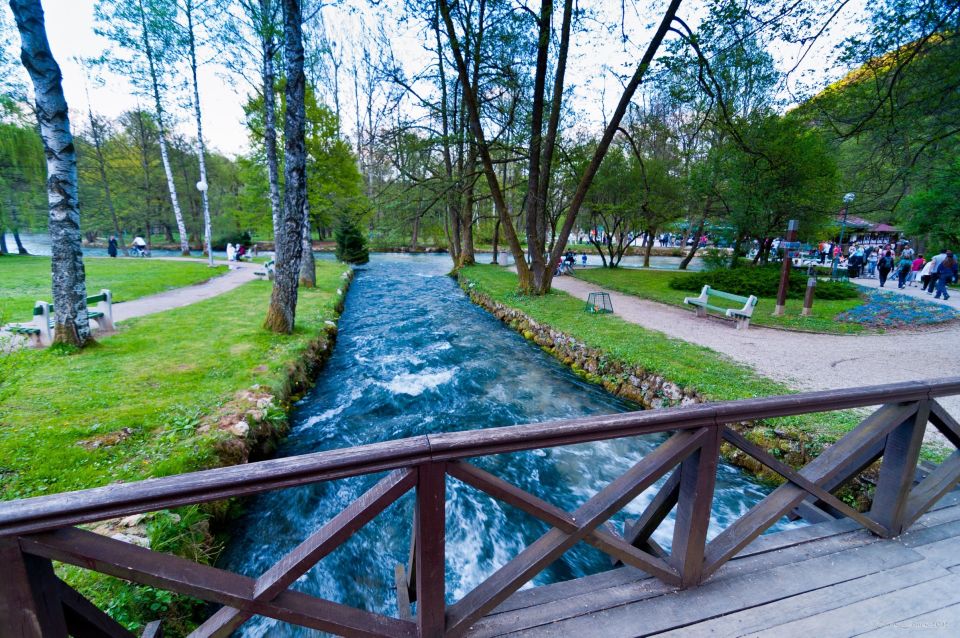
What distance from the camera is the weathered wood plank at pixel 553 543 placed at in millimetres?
1591

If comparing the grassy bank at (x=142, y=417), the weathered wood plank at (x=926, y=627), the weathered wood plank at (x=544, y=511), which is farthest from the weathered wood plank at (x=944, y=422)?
the grassy bank at (x=142, y=417)

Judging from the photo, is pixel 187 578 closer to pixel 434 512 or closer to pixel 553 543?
pixel 434 512

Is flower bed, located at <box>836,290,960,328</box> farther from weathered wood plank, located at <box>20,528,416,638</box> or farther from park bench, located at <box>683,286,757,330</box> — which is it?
weathered wood plank, located at <box>20,528,416,638</box>

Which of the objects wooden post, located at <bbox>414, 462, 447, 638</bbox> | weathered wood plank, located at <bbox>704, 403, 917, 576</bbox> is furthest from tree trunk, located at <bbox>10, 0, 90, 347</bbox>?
weathered wood plank, located at <bbox>704, 403, 917, 576</bbox>

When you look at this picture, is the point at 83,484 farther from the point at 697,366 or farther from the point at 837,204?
the point at 837,204

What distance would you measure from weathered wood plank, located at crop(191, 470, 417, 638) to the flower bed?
12.6m

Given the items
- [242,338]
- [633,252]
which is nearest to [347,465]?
[242,338]

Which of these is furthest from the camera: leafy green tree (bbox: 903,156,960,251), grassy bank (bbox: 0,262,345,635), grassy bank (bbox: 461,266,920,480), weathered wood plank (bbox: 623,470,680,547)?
leafy green tree (bbox: 903,156,960,251)

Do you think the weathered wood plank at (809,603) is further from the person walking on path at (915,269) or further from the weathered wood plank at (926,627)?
the person walking on path at (915,269)

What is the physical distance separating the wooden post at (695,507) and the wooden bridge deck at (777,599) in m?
0.13

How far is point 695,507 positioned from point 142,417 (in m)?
5.36

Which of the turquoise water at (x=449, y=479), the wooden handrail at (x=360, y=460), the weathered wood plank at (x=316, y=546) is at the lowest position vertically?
the turquoise water at (x=449, y=479)

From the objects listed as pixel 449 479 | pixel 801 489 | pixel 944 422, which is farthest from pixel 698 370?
pixel 801 489

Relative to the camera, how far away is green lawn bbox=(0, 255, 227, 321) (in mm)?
9372
